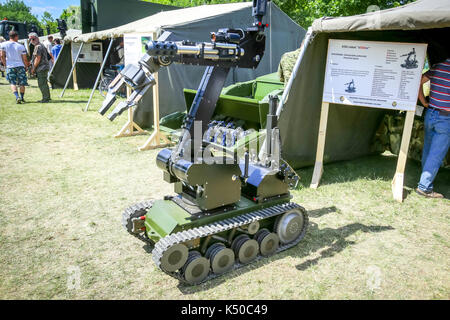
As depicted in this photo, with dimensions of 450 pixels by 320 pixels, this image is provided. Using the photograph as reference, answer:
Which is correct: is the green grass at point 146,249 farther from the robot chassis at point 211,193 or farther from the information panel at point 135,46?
the information panel at point 135,46

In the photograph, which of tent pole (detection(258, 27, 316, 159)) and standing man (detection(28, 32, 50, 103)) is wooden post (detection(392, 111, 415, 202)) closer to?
tent pole (detection(258, 27, 316, 159))

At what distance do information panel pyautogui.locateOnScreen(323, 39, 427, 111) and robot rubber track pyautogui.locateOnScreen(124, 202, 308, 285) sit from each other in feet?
8.24

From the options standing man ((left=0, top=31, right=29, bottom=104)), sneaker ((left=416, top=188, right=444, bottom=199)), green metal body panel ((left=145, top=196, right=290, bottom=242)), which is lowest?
sneaker ((left=416, top=188, right=444, bottom=199))

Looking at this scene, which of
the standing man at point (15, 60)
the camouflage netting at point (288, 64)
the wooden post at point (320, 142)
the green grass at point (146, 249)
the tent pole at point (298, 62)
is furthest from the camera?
the standing man at point (15, 60)

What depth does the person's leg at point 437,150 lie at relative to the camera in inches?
212

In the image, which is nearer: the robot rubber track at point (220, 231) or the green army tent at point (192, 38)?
the robot rubber track at point (220, 231)

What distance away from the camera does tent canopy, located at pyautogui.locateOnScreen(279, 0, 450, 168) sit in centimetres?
475

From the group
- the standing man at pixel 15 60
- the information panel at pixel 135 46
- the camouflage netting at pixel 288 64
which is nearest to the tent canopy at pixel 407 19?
the camouflage netting at pixel 288 64

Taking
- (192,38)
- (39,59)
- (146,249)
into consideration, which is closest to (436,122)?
(146,249)

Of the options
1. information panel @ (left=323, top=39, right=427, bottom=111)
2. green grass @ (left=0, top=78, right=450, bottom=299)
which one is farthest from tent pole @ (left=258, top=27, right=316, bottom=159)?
green grass @ (left=0, top=78, right=450, bottom=299)

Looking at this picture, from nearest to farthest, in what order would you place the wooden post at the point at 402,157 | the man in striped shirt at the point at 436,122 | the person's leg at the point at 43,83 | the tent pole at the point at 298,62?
the man in striped shirt at the point at 436,122 < the wooden post at the point at 402,157 < the tent pole at the point at 298,62 < the person's leg at the point at 43,83

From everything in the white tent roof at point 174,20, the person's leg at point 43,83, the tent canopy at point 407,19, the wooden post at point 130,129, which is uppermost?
the white tent roof at point 174,20

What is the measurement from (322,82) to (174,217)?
4.05 m

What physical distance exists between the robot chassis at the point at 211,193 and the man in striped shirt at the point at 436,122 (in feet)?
8.87
